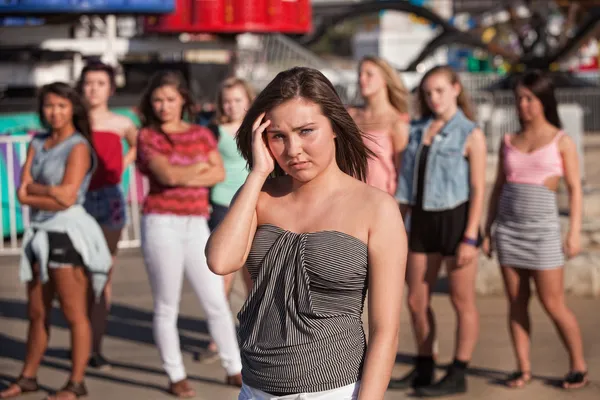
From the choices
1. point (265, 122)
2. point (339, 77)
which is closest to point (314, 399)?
point (265, 122)

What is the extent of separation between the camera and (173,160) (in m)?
6.18

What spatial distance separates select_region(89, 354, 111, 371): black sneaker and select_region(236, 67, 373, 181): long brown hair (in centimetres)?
394

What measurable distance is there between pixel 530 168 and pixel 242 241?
3.33 m

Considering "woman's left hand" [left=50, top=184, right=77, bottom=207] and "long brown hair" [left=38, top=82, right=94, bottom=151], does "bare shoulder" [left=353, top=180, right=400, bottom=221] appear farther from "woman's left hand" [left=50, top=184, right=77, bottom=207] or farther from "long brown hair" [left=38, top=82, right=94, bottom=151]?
"long brown hair" [left=38, top=82, right=94, bottom=151]

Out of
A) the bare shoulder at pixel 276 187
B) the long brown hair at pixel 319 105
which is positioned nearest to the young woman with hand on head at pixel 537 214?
the long brown hair at pixel 319 105

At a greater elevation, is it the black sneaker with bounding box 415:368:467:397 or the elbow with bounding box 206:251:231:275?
the elbow with bounding box 206:251:231:275

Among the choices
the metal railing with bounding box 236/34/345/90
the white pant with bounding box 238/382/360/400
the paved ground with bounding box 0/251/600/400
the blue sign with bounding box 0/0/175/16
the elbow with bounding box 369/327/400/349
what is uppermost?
the blue sign with bounding box 0/0/175/16

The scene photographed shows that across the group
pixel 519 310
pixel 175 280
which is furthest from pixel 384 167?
pixel 175 280

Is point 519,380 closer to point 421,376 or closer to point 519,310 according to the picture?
point 519,310

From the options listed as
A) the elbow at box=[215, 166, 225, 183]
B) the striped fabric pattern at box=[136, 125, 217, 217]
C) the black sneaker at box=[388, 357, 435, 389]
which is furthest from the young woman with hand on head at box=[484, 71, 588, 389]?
the striped fabric pattern at box=[136, 125, 217, 217]

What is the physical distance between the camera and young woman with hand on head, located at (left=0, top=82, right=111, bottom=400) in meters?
5.97

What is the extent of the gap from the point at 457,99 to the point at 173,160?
5.24 ft

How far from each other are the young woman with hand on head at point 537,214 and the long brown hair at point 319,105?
3.01 meters

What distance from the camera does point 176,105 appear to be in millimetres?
6238
